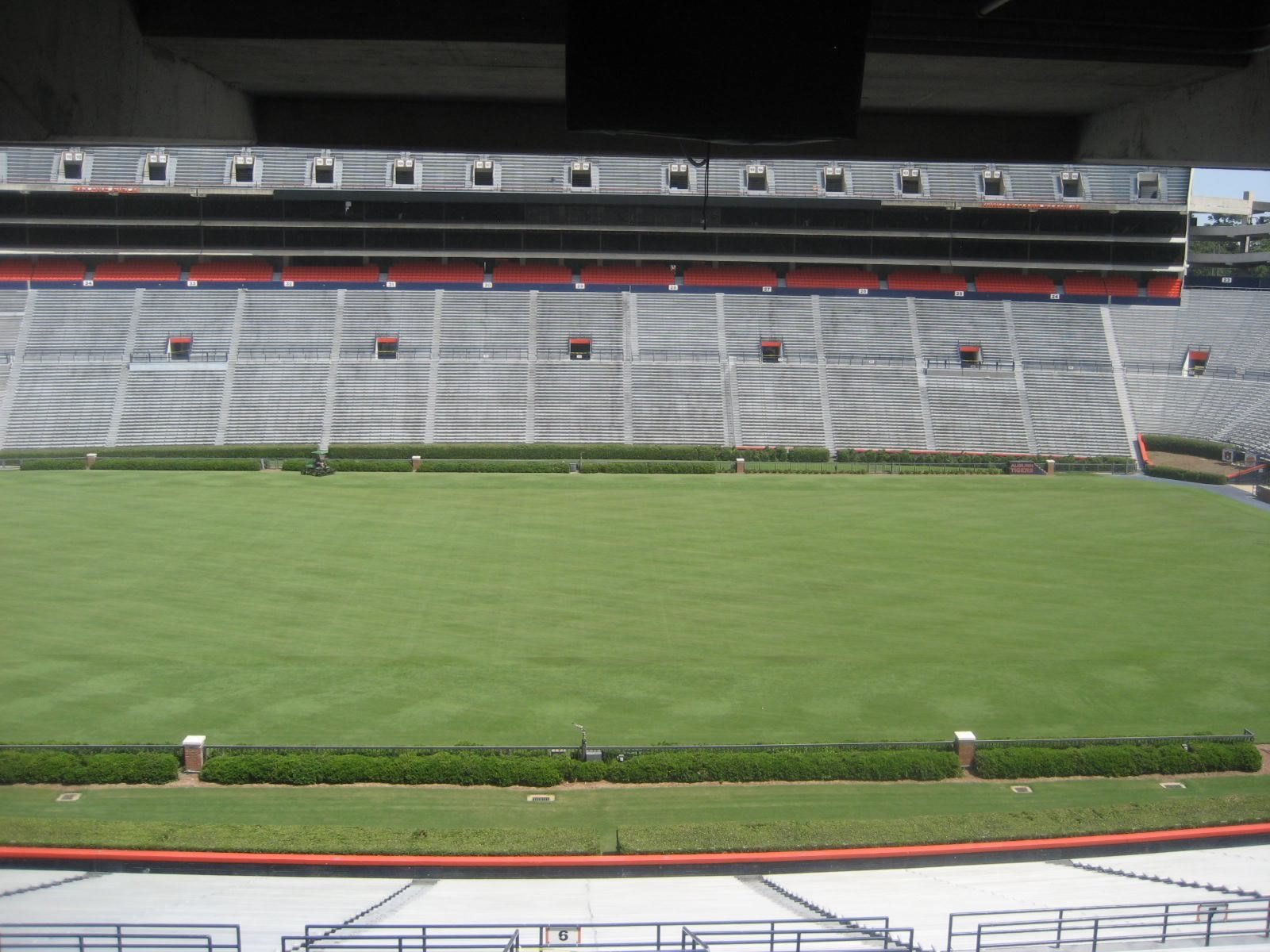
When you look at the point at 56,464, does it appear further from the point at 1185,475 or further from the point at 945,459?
the point at 1185,475

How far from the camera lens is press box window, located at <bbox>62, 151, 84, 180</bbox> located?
53.3m

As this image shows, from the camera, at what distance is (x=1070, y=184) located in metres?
56.2

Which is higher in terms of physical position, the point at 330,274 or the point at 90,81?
the point at 330,274

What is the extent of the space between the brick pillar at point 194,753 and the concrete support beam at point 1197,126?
15.0 metres

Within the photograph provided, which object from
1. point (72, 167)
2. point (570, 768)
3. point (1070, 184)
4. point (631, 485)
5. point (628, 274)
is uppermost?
point (1070, 184)

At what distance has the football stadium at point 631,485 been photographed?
31.1 feet

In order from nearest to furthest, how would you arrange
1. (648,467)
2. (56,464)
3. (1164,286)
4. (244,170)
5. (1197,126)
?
(1197,126), (56,464), (648,467), (244,170), (1164,286)

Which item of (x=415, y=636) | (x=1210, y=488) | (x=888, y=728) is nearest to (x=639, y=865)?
(x=888, y=728)

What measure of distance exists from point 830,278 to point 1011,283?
900cm

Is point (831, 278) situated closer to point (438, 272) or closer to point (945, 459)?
point (945, 459)

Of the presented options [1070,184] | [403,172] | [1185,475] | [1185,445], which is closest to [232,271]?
[403,172]

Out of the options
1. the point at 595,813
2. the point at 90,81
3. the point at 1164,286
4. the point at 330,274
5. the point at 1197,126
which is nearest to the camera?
the point at 90,81

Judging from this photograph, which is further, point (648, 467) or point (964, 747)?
point (648, 467)

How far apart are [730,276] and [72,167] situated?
100 feet
